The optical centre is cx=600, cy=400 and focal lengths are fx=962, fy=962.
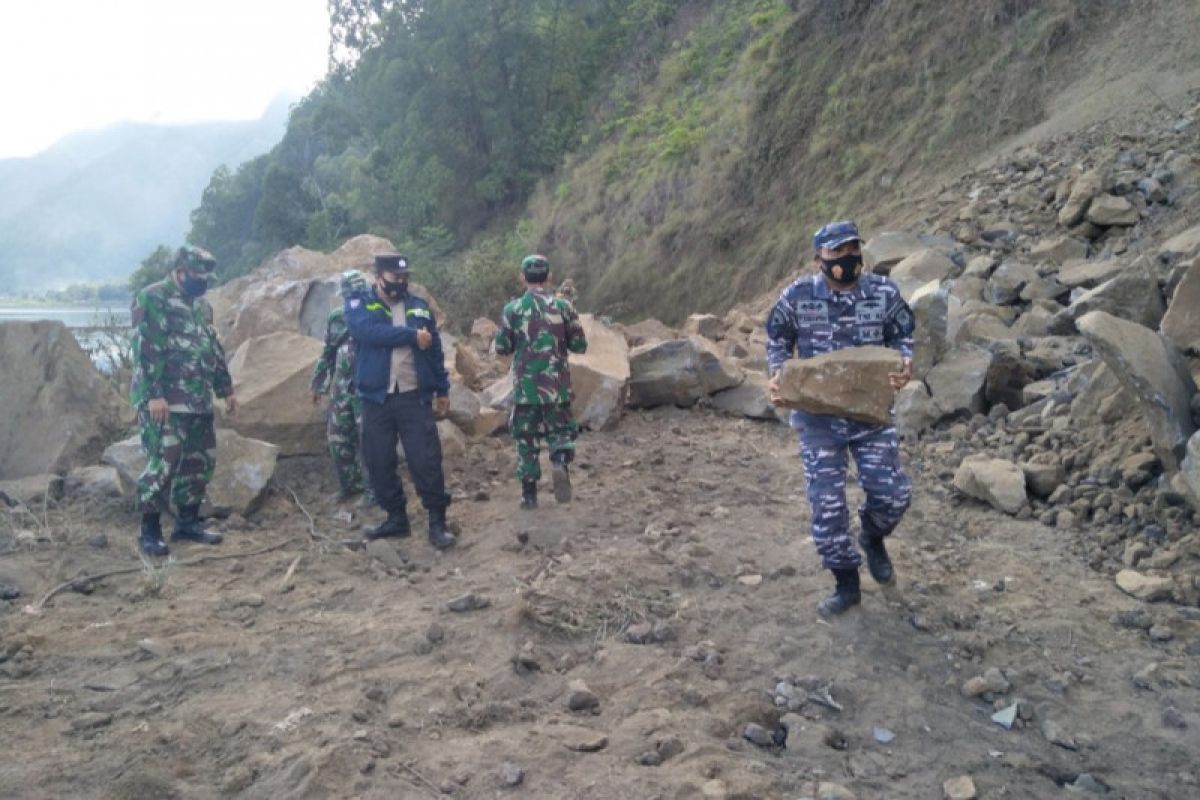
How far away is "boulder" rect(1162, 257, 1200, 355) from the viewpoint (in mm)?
5582

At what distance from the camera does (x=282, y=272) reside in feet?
35.8

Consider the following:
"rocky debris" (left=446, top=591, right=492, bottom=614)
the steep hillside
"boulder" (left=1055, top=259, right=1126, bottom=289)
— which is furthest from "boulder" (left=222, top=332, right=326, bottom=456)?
the steep hillside

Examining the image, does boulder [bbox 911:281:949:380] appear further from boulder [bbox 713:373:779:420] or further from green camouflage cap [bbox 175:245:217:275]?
green camouflage cap [bbox 175:245:217:275]

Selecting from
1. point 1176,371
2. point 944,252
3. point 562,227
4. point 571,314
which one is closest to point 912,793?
point 1176,371

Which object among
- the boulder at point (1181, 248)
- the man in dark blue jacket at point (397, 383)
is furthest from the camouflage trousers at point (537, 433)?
the boulder at point (1181, 248)

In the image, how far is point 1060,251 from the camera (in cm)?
887

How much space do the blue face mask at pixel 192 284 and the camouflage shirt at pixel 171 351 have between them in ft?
0.13

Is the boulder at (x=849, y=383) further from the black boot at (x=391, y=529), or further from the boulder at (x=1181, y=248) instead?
the boulder at (x=1181, y=248)

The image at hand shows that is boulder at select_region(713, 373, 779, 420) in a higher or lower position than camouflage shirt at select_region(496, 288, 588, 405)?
lower

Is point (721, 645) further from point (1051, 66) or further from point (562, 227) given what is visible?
point (562, 227)

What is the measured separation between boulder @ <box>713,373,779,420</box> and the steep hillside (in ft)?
16.2

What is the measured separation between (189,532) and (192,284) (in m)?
1.53

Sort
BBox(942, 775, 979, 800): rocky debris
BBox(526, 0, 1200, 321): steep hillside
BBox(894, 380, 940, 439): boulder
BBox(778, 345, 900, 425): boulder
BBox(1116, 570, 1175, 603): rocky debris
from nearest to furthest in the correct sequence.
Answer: BBox(942, 775, 979, 800): rocky debris, BBox(778, 345, 900, 425): boulder, BBox(1116, 570, 1175, 603): rocky debris, BBox(894, 380, 940, 439): boulder, BBox(526, 0, 1200, 321): steep hillside

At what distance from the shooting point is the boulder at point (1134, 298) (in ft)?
21.2
